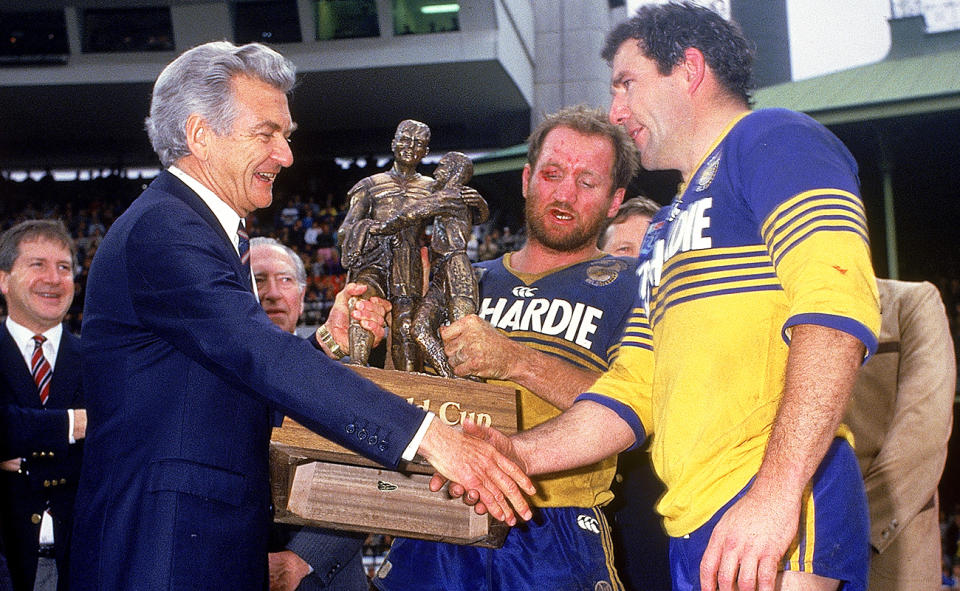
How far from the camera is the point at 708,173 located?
194 cm

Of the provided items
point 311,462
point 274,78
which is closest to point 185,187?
point 274,78

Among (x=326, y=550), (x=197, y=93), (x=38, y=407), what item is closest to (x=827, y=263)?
(x=197, y=93)

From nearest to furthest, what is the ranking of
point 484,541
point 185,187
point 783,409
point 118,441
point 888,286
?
point 783,409 < point 118,441 < point 185,187 < point 484,541 < point 888,286

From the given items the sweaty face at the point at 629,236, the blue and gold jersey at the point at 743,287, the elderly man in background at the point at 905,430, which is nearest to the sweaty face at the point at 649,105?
the blue and gold jersey at the point at 743,287

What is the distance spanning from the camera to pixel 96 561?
2.07 meters

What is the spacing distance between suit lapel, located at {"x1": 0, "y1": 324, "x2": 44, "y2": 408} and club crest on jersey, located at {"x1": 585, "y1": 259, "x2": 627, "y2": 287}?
7.78ft

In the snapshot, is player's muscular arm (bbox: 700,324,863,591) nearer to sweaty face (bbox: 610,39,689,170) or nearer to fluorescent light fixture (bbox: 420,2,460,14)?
sweaty face (bbox: 610,39,689,170)

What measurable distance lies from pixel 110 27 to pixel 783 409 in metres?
20.5

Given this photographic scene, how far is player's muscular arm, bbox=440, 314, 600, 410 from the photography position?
8.61ft

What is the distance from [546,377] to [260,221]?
1815 centimetres

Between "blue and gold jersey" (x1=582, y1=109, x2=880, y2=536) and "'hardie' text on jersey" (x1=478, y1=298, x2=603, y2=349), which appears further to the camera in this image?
"'hardie' text on jersey" (x1=478, y1=298, x2=603, y2=349)

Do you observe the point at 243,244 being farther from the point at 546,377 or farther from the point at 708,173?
the point at 708,173

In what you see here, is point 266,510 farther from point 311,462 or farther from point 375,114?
point 375,114

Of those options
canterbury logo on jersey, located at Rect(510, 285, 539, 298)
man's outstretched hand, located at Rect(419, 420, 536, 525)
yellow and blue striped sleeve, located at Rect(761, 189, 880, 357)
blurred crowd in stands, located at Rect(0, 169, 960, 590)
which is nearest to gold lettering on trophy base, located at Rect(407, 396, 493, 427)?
man's outstretched hand, located at Rect(419, 420, 536, 525)
